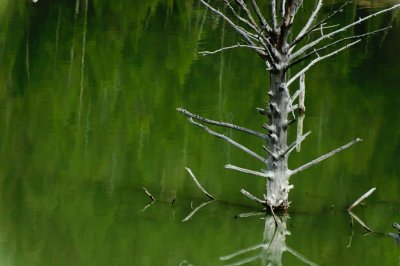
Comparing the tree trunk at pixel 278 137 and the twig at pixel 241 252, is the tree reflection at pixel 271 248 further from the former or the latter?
the tree trunk at pixel 278 137

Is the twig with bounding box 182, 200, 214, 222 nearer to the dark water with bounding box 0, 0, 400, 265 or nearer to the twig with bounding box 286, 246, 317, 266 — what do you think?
the dark water with bounding box 0, 0, 400, 265

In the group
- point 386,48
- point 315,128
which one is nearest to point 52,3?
point 386,48

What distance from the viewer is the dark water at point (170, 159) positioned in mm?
14344

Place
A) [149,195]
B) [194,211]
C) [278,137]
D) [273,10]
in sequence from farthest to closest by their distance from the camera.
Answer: [149,195] < [194,211] < [278,137] < [273,10]

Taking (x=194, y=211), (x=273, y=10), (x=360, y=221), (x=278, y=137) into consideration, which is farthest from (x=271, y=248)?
(x=273, y=10)

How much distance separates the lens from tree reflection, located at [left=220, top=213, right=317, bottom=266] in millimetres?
13800

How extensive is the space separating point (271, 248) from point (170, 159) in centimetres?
542

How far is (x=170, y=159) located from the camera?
19.3 meters

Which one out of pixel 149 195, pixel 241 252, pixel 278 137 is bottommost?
pixel 241 252

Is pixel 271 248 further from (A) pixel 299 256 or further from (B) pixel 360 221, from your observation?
(B) pixel 360 221

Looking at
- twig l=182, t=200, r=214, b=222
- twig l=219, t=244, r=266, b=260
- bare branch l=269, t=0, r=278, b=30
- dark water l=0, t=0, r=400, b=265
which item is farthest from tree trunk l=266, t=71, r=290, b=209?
twig l=182, t=200, r=214, b=222

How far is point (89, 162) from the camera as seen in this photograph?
1967 centimetres

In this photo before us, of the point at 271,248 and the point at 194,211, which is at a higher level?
the point at 194,211

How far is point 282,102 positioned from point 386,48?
70.8ft
